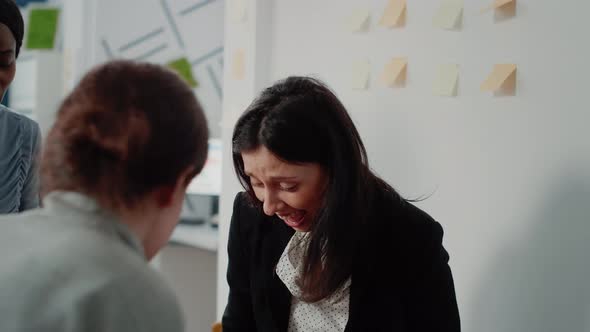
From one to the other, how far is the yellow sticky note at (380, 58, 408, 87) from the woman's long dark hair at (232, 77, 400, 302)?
35cm

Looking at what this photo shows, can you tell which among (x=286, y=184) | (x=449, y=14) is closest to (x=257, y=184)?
(x=286, y=184)

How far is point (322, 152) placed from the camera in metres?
1.29

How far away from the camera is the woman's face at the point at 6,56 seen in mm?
1256

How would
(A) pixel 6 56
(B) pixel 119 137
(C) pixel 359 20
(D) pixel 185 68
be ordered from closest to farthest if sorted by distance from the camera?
1. (B) pixel 119 137
2. (A) pixel 6 56
3. (C) pixel 359 20
4. (D) pixel 185 68

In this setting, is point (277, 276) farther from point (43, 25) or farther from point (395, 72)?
point (43, 25)

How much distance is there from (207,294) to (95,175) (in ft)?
8.27

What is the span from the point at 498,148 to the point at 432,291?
33cm

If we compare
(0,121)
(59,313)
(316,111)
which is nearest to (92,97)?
(59,313)

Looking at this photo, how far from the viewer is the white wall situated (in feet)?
4.16

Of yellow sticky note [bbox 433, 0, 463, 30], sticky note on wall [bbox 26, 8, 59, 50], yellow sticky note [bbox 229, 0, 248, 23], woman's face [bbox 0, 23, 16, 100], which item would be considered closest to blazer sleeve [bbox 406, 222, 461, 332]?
yellow sticky note [bbox 433, 0, 463, 30]

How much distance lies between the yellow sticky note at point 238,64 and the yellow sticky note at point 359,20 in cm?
47

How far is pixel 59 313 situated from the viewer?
60 cm

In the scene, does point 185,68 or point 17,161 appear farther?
point 185,68

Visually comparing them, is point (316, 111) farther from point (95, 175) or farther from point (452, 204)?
point (95, 175)
